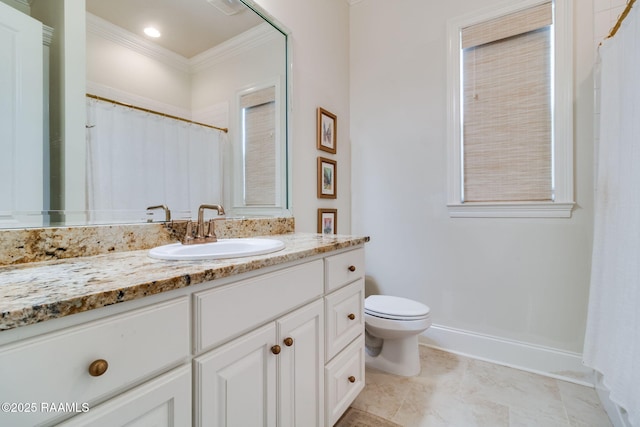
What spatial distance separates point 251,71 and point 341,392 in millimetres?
1665

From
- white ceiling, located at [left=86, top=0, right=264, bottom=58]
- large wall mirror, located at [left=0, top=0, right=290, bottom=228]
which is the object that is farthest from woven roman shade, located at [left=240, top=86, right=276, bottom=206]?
white ceiling, located at [left=86, top=0, right=264, bottom=58]

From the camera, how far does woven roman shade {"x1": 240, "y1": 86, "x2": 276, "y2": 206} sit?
1.56 metres

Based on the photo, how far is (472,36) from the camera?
193cm

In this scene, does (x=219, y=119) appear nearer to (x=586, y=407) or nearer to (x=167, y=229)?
(x=167, y=229)

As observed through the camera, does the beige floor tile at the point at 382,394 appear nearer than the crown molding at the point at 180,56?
No

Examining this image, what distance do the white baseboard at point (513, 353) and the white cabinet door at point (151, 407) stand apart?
73.7 inches

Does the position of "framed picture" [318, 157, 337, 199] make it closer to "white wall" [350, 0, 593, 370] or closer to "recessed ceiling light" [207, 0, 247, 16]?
"white wall" [350, 0, 593, 370]

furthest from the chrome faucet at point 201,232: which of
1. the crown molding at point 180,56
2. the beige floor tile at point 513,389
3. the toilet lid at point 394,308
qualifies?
the beige floor tile at point 513,389

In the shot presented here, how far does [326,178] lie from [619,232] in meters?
1.56

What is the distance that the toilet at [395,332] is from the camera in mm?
1647

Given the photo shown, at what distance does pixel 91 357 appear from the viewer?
1.64 ft

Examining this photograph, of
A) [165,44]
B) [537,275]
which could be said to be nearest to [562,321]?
[537,275]

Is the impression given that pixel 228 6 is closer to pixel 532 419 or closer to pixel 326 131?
pixel 326 131

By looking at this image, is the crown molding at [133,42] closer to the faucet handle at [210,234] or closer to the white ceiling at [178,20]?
the white ceiling at [178,20]
